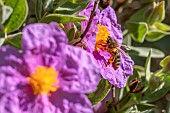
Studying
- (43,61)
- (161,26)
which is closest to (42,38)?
(43,61)

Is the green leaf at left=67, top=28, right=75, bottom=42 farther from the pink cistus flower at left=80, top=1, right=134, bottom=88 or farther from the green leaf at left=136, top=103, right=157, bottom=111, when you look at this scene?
the green leaf at left=136, top=103, right=157, bottom=111

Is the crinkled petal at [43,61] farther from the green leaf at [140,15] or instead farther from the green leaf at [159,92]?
the green leaf at [140,15]

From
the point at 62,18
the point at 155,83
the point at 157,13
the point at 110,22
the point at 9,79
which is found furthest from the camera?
the point at 157,13

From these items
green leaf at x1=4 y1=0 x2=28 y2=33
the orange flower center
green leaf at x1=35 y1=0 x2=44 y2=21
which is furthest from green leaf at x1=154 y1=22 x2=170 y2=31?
green leaf at x1=4 y1=0 x2=28 y2=33

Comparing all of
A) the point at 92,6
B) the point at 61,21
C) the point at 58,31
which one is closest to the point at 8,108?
the point at 58,31

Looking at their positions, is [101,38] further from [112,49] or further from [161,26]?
[161,26]

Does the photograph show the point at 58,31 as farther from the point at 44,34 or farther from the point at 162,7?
the point at 162,7
